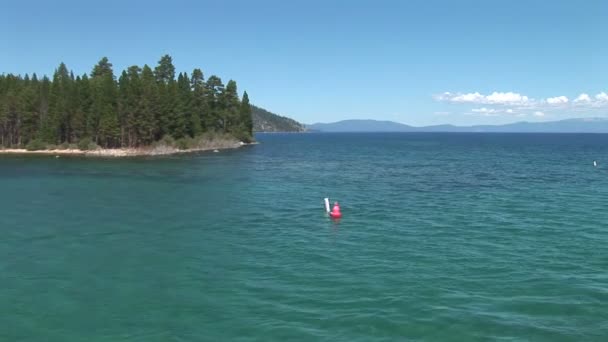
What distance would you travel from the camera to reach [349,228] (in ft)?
104

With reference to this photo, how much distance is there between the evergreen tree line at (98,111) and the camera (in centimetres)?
10100

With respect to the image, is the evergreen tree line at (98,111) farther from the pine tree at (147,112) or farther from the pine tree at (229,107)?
the pine tree at (229,107)

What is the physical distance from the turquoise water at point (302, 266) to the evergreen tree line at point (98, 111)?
Result: 188ft

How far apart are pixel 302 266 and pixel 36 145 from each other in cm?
9998

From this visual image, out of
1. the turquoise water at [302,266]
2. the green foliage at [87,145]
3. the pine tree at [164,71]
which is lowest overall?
the turquoise water at [302,266]

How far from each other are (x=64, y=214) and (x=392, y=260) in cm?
2558

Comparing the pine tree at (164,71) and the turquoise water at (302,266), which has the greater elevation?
the pine tree at (164,71)

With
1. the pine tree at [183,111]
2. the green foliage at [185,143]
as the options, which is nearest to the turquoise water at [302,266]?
the green foliage at [185,143]

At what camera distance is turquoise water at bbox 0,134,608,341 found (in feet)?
52.8

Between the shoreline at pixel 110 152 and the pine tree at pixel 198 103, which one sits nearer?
the shoreline at pixel 110 152

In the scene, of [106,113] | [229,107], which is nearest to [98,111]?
[106,113]

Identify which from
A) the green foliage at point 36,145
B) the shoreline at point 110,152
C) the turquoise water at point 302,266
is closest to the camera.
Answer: the turquoise water at point 302,266

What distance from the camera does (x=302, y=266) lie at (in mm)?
22859

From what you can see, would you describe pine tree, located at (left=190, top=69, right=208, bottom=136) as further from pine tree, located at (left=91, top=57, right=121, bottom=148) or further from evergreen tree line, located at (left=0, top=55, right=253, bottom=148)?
pine tree, located at (left=91, top=57, right=121, bottom=148)
